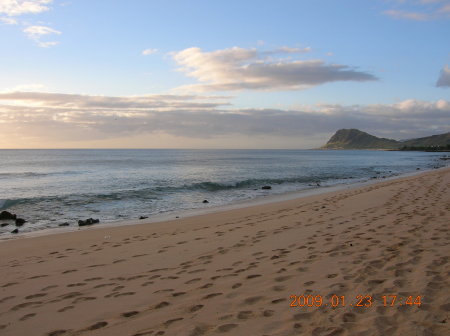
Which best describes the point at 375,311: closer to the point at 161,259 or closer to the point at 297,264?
the point at 297,264

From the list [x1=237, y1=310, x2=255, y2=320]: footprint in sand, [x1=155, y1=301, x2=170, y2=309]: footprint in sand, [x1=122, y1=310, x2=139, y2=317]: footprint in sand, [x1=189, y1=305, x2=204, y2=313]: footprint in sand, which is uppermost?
[x1=237, y1=310, x2=255, y2=320]: footprint in sand

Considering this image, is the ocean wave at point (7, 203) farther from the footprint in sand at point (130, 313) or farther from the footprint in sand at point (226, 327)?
the footprint in sand at point (226, 327)

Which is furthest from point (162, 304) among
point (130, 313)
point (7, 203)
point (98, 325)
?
point (7, 203)

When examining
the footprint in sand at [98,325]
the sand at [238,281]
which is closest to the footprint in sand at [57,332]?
the sand at [238,281]

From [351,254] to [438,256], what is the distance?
1461mm

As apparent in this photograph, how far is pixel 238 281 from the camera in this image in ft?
17.7

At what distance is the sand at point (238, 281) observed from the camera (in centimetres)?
403

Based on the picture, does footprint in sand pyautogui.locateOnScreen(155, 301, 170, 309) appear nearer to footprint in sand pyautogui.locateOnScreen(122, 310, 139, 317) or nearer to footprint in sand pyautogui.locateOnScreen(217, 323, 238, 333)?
footprint in sand pyautogui.locateOnScreen(122, 310, 139, 317)

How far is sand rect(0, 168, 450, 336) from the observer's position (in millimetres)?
4031

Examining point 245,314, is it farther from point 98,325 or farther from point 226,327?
point 98,325

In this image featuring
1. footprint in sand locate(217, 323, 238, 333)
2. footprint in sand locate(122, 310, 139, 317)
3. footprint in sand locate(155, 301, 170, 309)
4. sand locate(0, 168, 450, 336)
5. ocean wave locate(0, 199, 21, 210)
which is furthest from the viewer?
ocean wave locate(0, 199, 21, 210)

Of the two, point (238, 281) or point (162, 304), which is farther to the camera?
point (238, 281)
